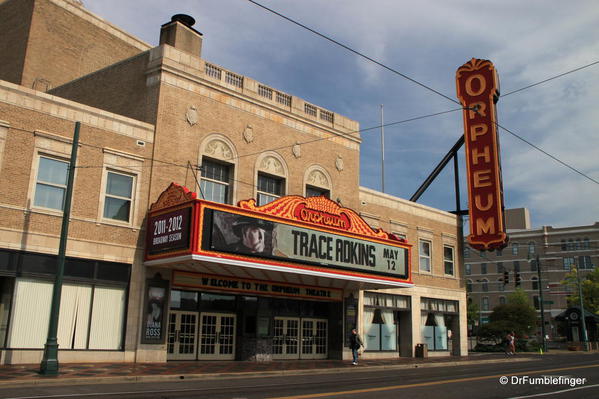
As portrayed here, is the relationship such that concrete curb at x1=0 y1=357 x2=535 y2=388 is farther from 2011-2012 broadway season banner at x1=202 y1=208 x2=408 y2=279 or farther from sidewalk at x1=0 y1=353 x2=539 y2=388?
2011-2012 broadway season banner at x1=202 y1=208 x2=408 y2=279

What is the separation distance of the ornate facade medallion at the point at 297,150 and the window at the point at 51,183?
12179 mm

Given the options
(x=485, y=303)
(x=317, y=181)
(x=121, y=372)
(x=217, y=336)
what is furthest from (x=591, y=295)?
(x=121, y=372)

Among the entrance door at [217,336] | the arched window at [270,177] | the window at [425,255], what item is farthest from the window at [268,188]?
the window at [425,255]

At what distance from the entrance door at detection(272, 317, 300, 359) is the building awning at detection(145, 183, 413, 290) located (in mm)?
2279

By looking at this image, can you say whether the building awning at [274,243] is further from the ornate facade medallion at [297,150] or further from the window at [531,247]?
the window at [531,247]

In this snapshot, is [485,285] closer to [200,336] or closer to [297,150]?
[297,150]

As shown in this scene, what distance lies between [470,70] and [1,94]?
1313 inches

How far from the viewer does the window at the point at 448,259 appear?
133 feet

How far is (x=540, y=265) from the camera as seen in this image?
104938mm

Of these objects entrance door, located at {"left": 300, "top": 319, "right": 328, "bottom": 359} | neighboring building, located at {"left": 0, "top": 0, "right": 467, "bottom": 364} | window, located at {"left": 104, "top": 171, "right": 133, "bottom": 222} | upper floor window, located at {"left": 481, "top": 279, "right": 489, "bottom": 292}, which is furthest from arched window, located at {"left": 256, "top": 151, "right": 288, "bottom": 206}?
upper floor window, located at {"left": 481, "top": 279, "right": 489, "bottom": 292}

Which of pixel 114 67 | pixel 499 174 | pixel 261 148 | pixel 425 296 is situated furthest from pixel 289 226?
pixel 499 174

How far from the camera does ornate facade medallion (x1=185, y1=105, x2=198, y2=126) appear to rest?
25.5 meters

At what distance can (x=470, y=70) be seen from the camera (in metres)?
42.8

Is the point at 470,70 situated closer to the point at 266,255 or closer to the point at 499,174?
the point at 499,174
